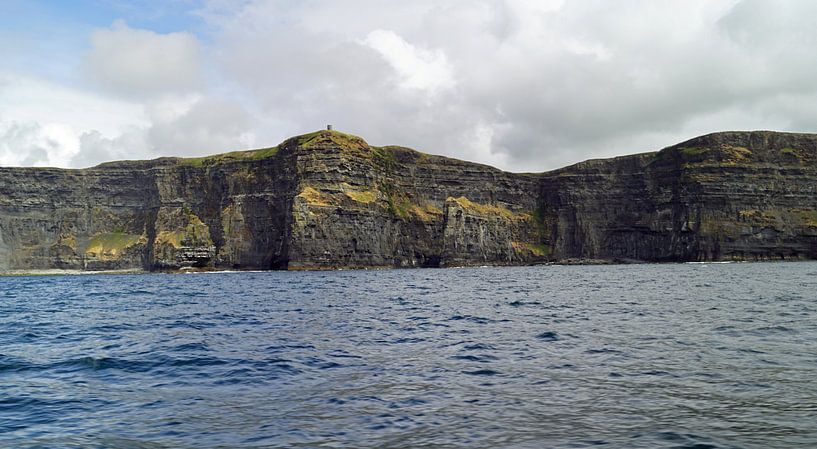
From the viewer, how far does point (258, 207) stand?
189250mm

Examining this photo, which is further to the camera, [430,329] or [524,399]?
[430,329]

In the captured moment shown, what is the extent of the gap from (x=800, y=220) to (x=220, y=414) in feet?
700

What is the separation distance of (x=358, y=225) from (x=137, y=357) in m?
155

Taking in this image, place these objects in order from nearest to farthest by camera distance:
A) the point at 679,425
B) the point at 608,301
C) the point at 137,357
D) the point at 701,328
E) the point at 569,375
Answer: the point at 679,425 → the point at 569,375 → the point at 137,357 → the point at 701,328 → the point at 608,301

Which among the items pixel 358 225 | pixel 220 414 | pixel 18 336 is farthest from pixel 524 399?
pixel 358 225

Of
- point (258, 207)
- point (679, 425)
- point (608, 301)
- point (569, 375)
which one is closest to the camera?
point (679, 425)

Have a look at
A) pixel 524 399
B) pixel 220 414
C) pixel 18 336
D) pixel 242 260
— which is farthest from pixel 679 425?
pixel 242 260

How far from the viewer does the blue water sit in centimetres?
1170

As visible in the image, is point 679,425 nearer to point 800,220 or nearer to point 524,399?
point 524,399

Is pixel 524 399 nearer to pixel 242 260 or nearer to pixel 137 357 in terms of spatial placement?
pixel 137 357

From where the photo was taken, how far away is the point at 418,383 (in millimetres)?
16391

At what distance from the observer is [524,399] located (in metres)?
14.3

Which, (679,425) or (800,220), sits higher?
(800,220)

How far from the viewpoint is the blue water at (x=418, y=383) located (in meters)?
11.7
